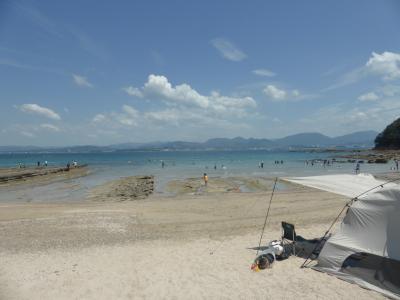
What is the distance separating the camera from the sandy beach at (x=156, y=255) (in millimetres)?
7570

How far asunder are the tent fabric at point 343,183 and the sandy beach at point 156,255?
8.00 ft

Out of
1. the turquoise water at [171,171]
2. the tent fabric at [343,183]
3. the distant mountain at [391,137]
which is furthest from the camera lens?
the distant mountain at [391,137]

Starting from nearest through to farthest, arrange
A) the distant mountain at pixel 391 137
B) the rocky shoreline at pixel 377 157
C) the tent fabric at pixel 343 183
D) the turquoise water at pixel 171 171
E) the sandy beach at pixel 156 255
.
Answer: the sandy beach at pixel 156 255 < the tent fabric at pixel 343 183 < the turquoise water at pixel 171 171 < the rocky shoreline at pixel 377 157 < the distant mountain at pixel 391 137

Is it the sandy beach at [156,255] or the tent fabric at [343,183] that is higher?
the tent fabric at [343,183]

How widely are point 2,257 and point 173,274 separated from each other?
5.92m

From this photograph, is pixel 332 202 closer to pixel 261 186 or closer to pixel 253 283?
pixel 261 186

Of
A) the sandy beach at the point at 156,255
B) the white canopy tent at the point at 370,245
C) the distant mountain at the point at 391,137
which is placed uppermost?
the distant mountain at the point at 391,137

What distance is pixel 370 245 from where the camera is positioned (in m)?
8.12

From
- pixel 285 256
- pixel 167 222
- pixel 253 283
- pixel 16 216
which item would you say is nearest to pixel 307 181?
pixel 285 256

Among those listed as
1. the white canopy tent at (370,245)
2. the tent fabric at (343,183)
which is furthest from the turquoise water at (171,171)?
the white canopy tent at (370,245)

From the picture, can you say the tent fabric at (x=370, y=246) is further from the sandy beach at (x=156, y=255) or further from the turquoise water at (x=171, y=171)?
the turquoise water at (x=171, y=171)

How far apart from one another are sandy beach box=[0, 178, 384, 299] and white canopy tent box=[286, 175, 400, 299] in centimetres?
40

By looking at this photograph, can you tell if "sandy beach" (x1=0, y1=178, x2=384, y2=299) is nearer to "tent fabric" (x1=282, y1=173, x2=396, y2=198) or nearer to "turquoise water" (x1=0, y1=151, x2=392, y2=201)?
"tent fabric" (x1=282, y1=173, x2=396, y2=198)

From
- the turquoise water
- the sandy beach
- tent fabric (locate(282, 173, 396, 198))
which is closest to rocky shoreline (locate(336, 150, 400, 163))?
the turquoise water
